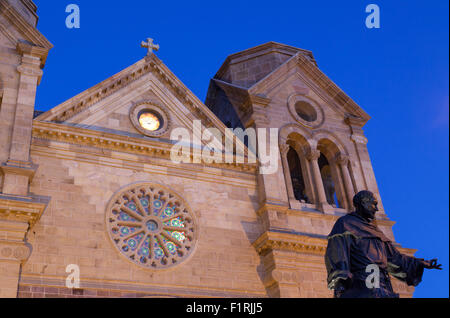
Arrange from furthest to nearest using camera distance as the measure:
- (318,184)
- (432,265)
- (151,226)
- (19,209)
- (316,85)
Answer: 1. (316,85)
2. (318,184)
3. (151,226)
4. (19,209)
5. (432,265)

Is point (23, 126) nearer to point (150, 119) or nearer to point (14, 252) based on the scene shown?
point (14, 252)

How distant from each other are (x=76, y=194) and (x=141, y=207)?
2.06 meters

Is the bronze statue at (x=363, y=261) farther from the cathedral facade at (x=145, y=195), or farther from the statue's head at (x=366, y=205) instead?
the cathedral facade at (x=145, y=195)

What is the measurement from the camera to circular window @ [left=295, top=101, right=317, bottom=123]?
23.6 m

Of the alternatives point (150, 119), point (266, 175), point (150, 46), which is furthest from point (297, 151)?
point (150, 46)

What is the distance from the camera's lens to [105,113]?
19234 mm

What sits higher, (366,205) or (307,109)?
(307,109)

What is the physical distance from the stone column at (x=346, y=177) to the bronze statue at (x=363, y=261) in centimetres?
1255

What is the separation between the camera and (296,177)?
80.1ft

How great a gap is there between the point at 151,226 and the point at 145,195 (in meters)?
1.06
